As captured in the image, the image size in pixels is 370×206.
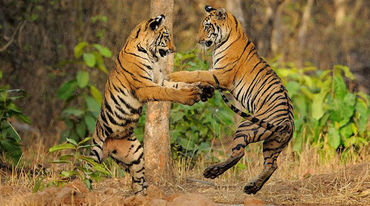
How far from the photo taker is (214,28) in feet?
19.4

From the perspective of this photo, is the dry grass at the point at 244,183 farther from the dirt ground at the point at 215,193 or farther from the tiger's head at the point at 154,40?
the tiger's head at the point at 154,40

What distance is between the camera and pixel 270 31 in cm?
1528

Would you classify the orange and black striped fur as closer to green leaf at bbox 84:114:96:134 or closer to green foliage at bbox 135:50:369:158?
green foliage at bbox 135:50:369:158

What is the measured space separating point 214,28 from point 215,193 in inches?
Answer: 70.3

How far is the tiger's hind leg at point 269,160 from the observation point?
554 cm

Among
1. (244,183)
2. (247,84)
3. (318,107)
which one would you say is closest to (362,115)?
(318,107)

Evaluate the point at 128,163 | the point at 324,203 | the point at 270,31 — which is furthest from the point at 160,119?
the point at 270,31

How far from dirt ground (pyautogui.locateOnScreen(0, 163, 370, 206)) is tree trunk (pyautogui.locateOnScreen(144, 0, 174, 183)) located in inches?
7.0

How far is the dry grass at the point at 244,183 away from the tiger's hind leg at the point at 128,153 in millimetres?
280

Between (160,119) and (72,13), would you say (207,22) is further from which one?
(72,13)

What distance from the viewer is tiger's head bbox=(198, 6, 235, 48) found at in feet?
19.3

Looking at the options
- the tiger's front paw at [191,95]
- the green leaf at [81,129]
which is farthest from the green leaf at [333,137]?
the tiger's front paw at [191,95]

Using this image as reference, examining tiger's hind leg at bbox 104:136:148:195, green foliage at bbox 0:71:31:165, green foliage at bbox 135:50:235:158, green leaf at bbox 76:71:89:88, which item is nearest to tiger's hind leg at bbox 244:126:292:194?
tiger's hind leg at bbox 104:136:148:195

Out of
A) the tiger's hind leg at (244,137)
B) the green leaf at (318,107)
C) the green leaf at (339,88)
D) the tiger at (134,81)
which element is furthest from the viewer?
the green leaf at (318,107)
